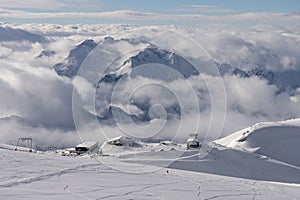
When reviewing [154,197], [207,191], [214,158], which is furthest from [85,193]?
[214,158]

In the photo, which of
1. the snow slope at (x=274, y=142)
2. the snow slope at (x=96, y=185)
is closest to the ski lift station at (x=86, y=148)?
the snow slope at (x=274, y=142)

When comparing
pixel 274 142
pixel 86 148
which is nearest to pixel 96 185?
pixel 86 148

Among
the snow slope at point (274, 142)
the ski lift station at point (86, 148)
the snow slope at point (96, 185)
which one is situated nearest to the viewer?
the snow slope at point (96, 185)

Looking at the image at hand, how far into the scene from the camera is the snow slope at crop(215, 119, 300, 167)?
442 ft

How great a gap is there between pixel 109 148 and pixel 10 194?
89546mm

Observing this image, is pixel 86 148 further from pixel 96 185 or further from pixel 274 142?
pixel 96 185

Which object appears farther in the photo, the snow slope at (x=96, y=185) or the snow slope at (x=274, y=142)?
the snow slope at (x=274, y=142)

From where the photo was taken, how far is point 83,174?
37500 mm

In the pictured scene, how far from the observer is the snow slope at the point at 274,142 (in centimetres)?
13462

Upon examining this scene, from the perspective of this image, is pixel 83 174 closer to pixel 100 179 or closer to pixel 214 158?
pixel 100 179

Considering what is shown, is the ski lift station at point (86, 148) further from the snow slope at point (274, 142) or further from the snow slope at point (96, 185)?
the snow slope at point (96, 185)

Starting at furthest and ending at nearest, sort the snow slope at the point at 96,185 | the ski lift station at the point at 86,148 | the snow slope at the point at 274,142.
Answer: the snow slope at the point at 274,142 < the ski lift station at the point at 86,148 < the snow slope at the point at 96,185

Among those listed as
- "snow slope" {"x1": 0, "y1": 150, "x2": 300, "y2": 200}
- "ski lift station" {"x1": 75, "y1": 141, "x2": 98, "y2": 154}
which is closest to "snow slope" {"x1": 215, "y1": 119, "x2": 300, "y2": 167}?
"ski lift station" {"x1": 75, "y1": 141, "x2": 98, "y2": 154}

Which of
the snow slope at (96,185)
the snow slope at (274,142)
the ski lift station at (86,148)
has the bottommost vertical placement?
the snow slope at (274,142)
